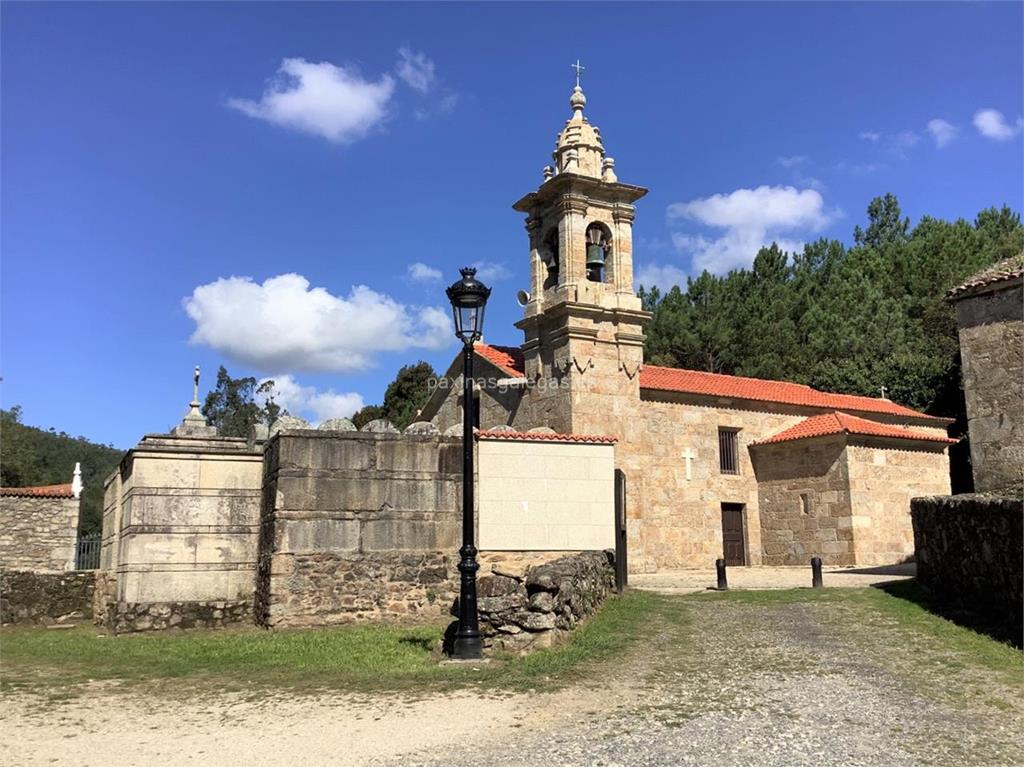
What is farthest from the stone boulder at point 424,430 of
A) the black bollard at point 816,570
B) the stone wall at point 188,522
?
the black bollard at point 816,570

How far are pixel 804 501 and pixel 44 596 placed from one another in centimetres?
1909

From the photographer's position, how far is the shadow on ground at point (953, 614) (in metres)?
9.16

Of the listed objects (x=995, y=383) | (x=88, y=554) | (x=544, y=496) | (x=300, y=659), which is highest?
(x=995, y=383)

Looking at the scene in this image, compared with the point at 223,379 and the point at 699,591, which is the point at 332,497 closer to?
the point at 699,591

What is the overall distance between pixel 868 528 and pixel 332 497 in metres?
16.2

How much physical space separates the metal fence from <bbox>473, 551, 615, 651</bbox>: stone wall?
16965mm

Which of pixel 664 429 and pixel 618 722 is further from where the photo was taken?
pixel 664 429

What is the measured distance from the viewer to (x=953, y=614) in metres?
10.5

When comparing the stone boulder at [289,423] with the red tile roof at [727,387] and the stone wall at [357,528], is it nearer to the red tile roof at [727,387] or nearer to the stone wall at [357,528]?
the stone wall at [357,528]

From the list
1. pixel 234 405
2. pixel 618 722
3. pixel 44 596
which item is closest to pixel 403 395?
pixel 234 405

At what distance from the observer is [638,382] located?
900 inches

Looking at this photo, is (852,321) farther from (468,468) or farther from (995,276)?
(468,468)

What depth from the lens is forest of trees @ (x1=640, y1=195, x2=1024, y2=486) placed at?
33438mm

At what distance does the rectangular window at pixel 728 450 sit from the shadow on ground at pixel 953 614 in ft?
35.7
